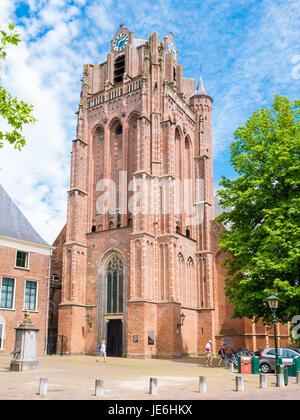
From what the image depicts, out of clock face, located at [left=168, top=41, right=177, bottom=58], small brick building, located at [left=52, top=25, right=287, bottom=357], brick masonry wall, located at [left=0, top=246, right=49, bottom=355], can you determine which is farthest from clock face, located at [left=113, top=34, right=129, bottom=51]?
brick masonry wall, located at [left=0, top=246, right=49, bottom=355]

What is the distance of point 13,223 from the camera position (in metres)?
34.2

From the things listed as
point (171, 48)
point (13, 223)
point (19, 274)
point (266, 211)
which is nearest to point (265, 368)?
point (266, 211)

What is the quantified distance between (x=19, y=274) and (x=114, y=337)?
9.24m

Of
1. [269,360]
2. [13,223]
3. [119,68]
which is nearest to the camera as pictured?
[269,360]

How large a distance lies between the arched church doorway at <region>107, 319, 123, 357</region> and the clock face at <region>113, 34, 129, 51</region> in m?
27.6

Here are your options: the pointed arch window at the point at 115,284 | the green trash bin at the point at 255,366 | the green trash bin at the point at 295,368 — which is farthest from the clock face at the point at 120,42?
the green trash bin at the point at 295,368

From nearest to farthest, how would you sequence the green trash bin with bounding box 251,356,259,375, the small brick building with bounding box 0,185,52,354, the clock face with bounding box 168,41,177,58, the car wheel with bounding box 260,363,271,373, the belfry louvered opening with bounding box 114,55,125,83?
1. the green trash bin with bounding box 251,356,259,375
2. the car wheel with bounding box 260,363,271,373
3. the small brick building with bounding box 0,185,52,354
4. the belfry louvered opening with bounding box 114,55,125,83
5. the clock face with bounding box 168,41,177,58

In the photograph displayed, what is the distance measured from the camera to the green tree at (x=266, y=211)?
21958 mm

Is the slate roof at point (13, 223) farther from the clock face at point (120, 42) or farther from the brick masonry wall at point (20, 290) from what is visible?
the clock face at point (120, 42)

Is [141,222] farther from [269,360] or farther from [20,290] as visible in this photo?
[269,360]

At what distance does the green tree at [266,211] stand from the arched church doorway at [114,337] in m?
13.0

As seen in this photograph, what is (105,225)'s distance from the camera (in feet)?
129

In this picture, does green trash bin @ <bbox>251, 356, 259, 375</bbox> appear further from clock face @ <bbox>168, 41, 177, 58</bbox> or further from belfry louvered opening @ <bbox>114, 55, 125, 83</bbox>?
clock face @ <bbox>168, 41, 177, 58</bbox>

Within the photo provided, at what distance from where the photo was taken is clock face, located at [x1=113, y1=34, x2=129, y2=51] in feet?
148
